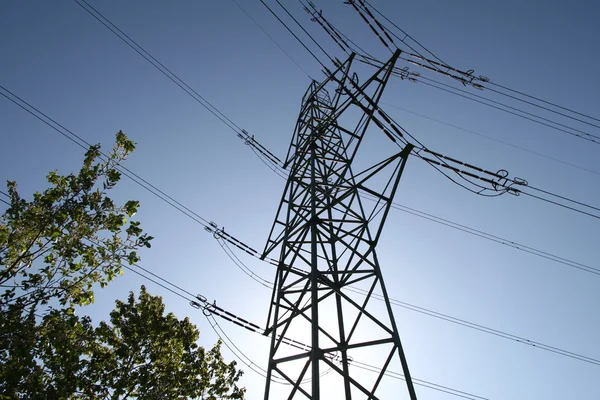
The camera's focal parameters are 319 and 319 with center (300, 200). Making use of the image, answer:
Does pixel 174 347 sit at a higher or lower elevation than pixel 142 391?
higher

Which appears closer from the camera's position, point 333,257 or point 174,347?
point 333,257

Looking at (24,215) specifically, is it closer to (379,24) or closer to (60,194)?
(60,194)

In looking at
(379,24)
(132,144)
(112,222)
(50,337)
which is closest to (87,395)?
(50,337)

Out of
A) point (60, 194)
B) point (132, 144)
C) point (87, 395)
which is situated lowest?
point (87, 395)

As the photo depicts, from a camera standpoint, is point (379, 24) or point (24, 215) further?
point (379, 24)

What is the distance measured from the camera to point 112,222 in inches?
255

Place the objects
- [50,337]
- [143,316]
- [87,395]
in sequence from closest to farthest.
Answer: [50,337], [87,395], [143,316]

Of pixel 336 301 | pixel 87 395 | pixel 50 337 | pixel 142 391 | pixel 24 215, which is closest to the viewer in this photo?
pixel 50 337

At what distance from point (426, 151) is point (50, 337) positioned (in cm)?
855

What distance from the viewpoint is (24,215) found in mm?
5844

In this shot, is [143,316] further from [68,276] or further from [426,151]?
[426,151]

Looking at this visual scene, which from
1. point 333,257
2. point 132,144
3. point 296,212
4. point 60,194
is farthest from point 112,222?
point 333,257

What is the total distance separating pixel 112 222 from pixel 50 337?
7.23 feet

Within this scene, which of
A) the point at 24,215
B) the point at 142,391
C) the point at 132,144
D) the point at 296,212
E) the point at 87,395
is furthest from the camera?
the point at 142,391
